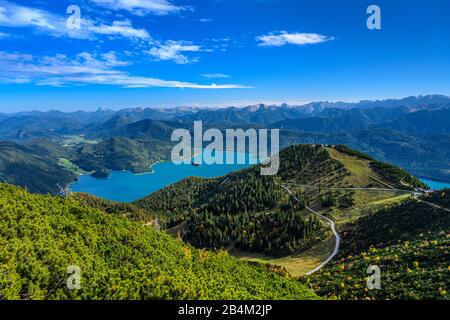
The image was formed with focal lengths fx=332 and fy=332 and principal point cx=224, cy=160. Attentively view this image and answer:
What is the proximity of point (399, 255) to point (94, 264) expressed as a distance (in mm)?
46030

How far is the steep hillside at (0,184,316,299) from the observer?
29.2 meters

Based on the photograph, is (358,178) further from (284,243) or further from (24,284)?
(24,284)

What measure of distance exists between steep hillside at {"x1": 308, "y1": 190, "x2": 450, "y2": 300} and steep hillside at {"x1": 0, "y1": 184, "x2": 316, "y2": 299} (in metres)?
8.28

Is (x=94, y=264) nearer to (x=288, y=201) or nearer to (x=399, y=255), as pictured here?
(x=399, y=255)

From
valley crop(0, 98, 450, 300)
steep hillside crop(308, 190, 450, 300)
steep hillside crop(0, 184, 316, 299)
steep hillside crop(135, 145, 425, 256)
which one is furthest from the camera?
steep hillside crop(135, 145, 425, 256)

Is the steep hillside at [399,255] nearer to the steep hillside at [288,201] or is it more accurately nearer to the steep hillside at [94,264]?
the steep hillside at [94,264]

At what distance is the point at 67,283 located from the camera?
2973cm

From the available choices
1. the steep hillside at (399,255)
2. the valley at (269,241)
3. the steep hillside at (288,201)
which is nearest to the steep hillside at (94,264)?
the valley at (269,241)

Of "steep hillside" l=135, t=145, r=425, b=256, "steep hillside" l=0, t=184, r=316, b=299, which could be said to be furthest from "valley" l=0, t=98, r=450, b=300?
"steep hillside" l=135, t=145, r=425, b=256

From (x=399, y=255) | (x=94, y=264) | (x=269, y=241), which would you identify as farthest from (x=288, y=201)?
(x=94, y=264)

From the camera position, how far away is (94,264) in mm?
35469

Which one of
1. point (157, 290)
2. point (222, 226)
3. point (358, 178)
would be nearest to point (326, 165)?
point (358, 178)

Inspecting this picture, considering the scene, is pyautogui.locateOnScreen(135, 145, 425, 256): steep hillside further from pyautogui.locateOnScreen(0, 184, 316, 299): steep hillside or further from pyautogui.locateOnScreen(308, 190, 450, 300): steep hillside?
pyautogui.locateOnScreen(0, 184, 316, 299): steep hillside

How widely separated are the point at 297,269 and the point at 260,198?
2755 inches
